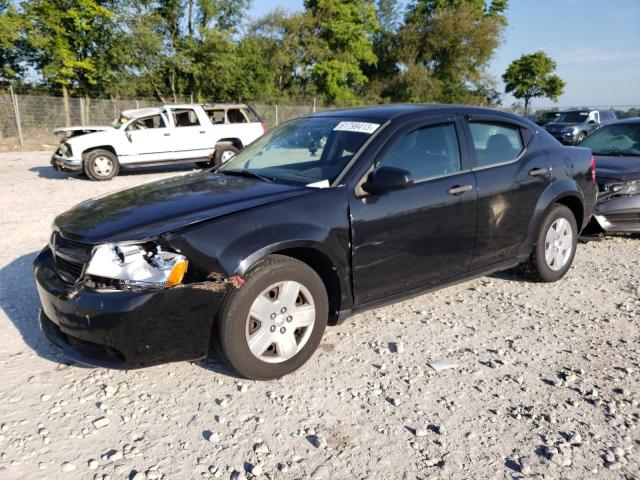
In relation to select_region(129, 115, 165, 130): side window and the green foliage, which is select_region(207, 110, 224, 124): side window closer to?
select_region(129, 115, 165, 130): side window

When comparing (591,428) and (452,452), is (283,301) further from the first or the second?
(591,428)

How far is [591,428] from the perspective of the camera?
2.77 meters

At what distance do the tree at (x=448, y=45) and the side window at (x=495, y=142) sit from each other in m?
44.7

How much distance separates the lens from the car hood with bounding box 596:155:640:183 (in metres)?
6.47

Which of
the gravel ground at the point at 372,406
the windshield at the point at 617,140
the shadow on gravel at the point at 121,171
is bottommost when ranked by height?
the gravel ground at the point at 372,406

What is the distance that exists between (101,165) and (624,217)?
35.2 ft

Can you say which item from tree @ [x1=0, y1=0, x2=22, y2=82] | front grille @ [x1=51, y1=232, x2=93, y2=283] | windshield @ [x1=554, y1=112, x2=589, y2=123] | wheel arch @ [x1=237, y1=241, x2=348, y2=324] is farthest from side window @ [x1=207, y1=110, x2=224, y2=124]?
tree @ [x1=0, y1=0, x2=22, y2=82]

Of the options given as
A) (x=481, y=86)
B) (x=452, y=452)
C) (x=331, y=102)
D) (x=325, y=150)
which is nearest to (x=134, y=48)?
(x=331, y=102)

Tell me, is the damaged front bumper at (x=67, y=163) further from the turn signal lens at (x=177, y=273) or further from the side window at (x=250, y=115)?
the turn signal lens at (x=177, y=273)

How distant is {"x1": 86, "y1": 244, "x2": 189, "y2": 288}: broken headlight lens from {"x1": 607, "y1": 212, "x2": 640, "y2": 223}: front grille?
5673mm

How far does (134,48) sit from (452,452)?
31019 millimetres

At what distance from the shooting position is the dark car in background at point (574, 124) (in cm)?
2139

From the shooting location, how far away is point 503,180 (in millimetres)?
4320

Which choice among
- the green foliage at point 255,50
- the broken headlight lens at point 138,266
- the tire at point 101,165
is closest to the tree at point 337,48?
the green foliage at point 255,50
